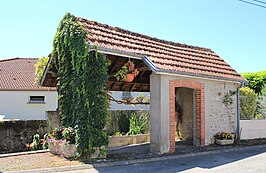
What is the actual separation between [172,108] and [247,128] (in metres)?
5.50

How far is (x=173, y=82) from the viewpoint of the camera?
385 inches

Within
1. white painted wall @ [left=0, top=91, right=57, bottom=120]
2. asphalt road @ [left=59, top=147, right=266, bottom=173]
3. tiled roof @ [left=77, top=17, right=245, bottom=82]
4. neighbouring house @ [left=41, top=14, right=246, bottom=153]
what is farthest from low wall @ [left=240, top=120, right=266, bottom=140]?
white painted wall @ [left=0, top=91, right=57, bottom=120]

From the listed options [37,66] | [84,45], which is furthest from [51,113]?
[84,45]

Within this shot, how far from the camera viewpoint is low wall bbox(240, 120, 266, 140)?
42.1 feet

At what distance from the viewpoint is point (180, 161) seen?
845 cm

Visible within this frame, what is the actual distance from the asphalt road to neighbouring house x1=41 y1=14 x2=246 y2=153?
4.04ft

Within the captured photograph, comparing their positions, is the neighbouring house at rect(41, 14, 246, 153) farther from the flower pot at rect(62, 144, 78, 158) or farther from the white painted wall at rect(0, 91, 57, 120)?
the white painted wall at rect(0, 91, 57, 120)

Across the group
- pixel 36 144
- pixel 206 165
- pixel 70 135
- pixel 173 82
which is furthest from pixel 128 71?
pixel 36 144

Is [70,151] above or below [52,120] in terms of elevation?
below

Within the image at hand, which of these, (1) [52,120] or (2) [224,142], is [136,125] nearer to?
(1) [52,120]

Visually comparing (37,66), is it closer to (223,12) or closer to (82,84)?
(82,84)

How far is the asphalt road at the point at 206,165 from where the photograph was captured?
7.23 meters

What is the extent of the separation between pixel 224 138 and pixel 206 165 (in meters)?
3.89

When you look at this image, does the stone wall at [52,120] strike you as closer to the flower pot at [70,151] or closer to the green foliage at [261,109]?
the flower pot at [70,151]
